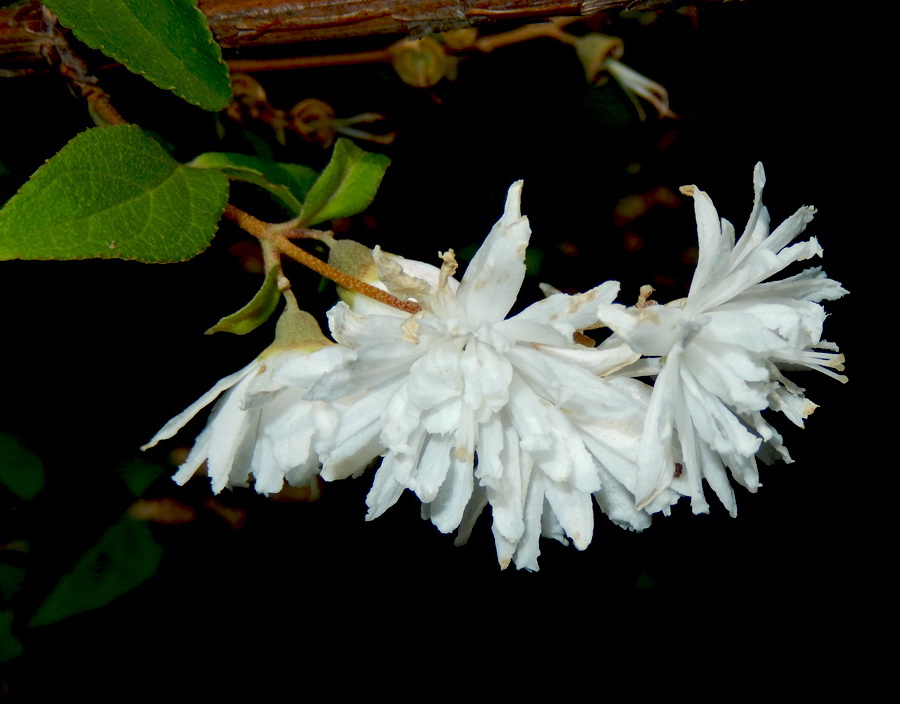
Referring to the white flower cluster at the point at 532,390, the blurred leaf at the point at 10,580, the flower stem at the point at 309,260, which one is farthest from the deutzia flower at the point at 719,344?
the blurred leaf at the point at 10,580

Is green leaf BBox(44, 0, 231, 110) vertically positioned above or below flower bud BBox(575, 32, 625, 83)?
above

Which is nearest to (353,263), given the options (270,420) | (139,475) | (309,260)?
(309,260)

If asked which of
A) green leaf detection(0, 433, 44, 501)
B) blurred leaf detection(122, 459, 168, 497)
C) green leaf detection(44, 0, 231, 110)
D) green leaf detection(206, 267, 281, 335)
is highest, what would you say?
green leaf detection(44, 0, 231, 110)

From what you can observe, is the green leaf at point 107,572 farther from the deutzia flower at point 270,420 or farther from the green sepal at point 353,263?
the green sepal at point 353,263

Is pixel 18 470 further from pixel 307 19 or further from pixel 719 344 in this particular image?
pixel 719 344

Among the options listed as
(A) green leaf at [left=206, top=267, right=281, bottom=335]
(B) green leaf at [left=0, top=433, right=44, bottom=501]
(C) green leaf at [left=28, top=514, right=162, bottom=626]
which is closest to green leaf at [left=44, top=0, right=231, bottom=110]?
(A) green leaf at [left=206, top=267, right=281, bottom=335]

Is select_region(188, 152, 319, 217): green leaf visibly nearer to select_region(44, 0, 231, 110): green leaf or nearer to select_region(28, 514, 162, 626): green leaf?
select_region(44, 0, 231, 110): green leaf

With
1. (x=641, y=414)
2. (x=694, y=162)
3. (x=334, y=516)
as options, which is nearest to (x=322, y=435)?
(x=641, y=414)
